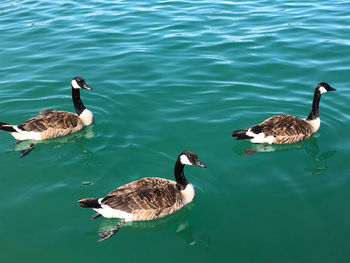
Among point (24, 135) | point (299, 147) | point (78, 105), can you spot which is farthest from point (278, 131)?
point (24, 135)

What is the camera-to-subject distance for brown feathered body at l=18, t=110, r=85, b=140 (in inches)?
445

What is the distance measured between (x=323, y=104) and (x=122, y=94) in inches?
274

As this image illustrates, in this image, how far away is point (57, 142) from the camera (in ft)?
38.3

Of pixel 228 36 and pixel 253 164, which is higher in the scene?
pixel 228 36

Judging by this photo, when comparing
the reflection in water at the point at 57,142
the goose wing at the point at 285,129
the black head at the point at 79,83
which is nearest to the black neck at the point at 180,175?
the goose wing at the point at 285,129

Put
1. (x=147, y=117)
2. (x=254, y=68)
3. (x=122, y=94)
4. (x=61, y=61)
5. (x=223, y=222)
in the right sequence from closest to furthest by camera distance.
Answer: (x=223, y=222) → (x=147, y=117) → (x=122, y=94) → (x=254, y=68) → (x=61, y=61)

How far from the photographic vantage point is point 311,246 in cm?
803

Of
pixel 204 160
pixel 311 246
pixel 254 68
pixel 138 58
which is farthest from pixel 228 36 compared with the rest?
pixel 311 246

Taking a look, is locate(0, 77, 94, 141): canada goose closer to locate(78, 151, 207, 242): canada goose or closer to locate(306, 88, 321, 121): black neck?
locate(78, 151, 207, 242): canada goose

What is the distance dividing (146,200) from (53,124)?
4443 millimetres

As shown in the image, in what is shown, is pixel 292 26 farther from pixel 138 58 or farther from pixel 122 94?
pixel 122 94

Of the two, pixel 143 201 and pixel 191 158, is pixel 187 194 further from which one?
pixel 143 201

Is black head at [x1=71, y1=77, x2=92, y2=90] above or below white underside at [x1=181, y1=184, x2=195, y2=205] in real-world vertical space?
above

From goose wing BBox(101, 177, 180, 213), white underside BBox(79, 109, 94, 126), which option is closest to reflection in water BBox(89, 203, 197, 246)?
goose wing BBox(101, 177, 180, 213)
